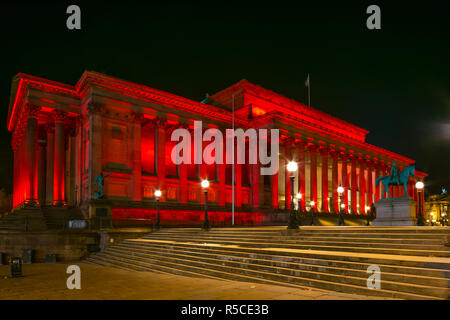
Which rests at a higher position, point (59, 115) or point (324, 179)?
point (59, 115)

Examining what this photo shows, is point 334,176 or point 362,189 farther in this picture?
point 362,189

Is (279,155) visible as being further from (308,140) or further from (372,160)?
(372,160)

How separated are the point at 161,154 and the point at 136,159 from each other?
332cm

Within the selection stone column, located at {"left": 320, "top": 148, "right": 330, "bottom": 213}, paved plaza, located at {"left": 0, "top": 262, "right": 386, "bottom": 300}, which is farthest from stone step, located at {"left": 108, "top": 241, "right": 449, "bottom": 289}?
stone column, located at {"left": 320, "top": 148, "right": 330, "bottom": 213}

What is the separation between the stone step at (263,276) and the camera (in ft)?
33.1

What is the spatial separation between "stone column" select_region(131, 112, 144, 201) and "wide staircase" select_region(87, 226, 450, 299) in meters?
16.5

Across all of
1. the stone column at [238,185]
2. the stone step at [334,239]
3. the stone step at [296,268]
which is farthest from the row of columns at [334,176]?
the stone step at [296,268]

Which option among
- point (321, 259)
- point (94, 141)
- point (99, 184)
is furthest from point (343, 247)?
point (94, 141)

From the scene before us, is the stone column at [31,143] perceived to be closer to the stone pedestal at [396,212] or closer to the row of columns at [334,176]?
the row of columns at [334,176]

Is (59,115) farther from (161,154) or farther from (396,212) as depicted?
(396,212)

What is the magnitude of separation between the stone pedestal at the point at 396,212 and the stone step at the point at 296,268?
47.7ft

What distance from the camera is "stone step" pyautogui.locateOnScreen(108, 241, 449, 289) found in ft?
34.2

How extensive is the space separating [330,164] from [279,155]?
17815 mm

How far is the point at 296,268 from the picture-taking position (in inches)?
544
